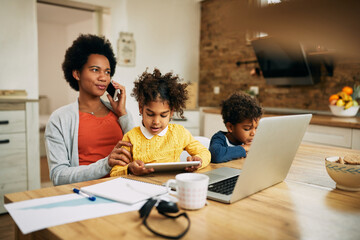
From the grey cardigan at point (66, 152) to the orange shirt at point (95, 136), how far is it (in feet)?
0.18

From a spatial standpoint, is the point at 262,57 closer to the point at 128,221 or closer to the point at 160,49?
the point at 160,49

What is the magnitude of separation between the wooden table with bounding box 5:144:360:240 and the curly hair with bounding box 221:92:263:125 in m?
0.66

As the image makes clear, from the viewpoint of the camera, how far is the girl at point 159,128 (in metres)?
1.28

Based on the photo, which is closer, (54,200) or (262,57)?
(54,200)

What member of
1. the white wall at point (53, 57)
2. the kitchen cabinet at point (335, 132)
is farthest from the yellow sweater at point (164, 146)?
the white wall at point (53, 57)

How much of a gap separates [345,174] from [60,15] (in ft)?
22.4

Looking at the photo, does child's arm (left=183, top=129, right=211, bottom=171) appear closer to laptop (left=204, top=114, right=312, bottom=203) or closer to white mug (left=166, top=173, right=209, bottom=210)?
laptop (left=204, top=114, right=312, bottom=203)

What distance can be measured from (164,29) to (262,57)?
1.67 m

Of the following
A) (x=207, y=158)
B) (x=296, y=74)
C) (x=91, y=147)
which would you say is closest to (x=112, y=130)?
(x=91, y=147)

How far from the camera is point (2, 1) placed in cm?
304

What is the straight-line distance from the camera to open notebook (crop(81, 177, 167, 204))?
83 cm

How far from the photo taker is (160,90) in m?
1.30

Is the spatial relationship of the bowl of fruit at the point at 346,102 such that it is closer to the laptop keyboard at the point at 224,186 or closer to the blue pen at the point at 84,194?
the laptop keyboard at the point at 224,186

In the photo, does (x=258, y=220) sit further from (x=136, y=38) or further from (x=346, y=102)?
(x=136, y=38)
